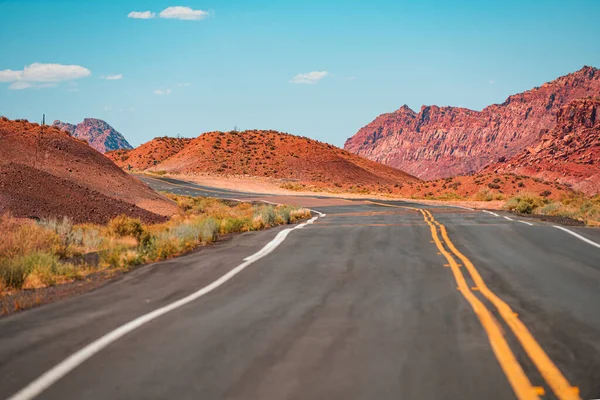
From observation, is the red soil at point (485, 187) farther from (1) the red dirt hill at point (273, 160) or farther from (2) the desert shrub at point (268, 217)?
(2) the desert shrub at point (268, 217)

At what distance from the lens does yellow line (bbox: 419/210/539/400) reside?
14.2 ft

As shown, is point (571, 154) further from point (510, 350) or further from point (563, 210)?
point (510, 350)

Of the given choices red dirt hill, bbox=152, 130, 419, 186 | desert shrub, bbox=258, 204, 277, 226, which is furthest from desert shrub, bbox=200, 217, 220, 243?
red dirt hill, bbox=152, 130, 419, 186

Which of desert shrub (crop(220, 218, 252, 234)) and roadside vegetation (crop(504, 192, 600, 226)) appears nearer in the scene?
desert shrub (crop(220, 218, 252, 234))

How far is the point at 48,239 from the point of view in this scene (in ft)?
48.1

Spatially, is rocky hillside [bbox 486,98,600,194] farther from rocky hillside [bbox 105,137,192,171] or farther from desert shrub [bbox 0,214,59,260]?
desert shrub [bbox 0,214,59,260]

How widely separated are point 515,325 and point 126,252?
8.21 meters

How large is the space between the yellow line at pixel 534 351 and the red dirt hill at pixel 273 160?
105 m

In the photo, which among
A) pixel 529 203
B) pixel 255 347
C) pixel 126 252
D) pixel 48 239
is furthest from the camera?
pixel 529 203

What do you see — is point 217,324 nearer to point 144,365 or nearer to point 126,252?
point 144,365

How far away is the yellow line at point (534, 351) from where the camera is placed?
169 inches

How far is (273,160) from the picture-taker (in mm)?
125500

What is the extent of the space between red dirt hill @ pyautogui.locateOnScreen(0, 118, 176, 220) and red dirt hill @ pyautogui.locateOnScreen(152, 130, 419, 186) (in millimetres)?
67426

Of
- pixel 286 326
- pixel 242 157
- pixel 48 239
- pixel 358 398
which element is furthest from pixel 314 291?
pixel 242 157
